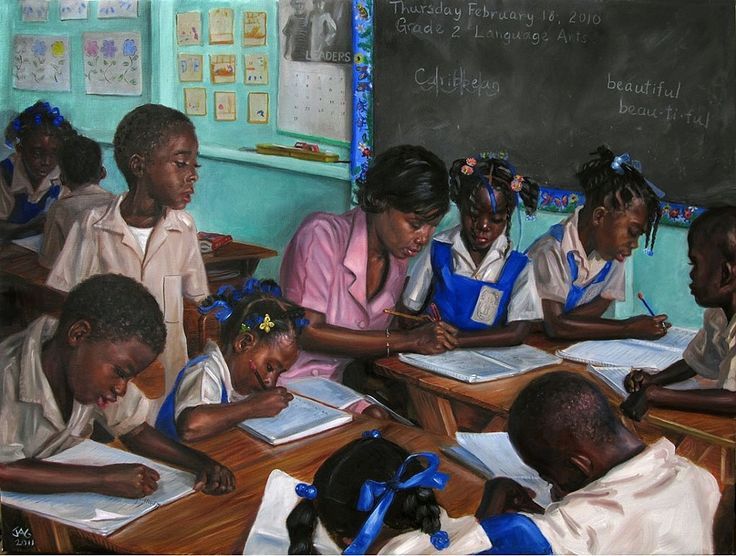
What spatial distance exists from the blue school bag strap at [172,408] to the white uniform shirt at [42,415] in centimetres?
5

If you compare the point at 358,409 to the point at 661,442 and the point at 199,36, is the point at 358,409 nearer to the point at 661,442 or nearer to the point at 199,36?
the point at 661,442

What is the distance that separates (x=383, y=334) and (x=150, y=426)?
0.68 metres

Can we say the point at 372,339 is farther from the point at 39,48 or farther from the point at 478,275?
the point at 39,48

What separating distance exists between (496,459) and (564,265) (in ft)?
1.99

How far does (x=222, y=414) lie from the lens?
189cm

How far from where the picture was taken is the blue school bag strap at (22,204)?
79.4 inches

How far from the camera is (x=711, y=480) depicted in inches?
70.7

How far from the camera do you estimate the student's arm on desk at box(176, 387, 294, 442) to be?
188 cm

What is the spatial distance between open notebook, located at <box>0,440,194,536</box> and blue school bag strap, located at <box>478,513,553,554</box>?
0.71 m

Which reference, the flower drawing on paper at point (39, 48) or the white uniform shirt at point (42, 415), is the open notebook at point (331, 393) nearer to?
the white uniform shirt at point (42, 415)

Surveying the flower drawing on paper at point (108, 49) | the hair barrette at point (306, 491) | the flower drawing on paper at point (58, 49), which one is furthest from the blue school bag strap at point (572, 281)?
the flower drawing on paper at point (58, 49)

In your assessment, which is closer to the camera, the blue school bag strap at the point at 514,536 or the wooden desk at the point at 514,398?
the blue school bag strap at the point at 514,536

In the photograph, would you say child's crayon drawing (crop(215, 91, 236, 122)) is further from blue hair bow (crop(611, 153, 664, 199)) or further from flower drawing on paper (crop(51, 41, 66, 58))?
blue hair bow (crop(611, 153, 664, 199))

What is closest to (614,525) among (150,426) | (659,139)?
(659,139)
